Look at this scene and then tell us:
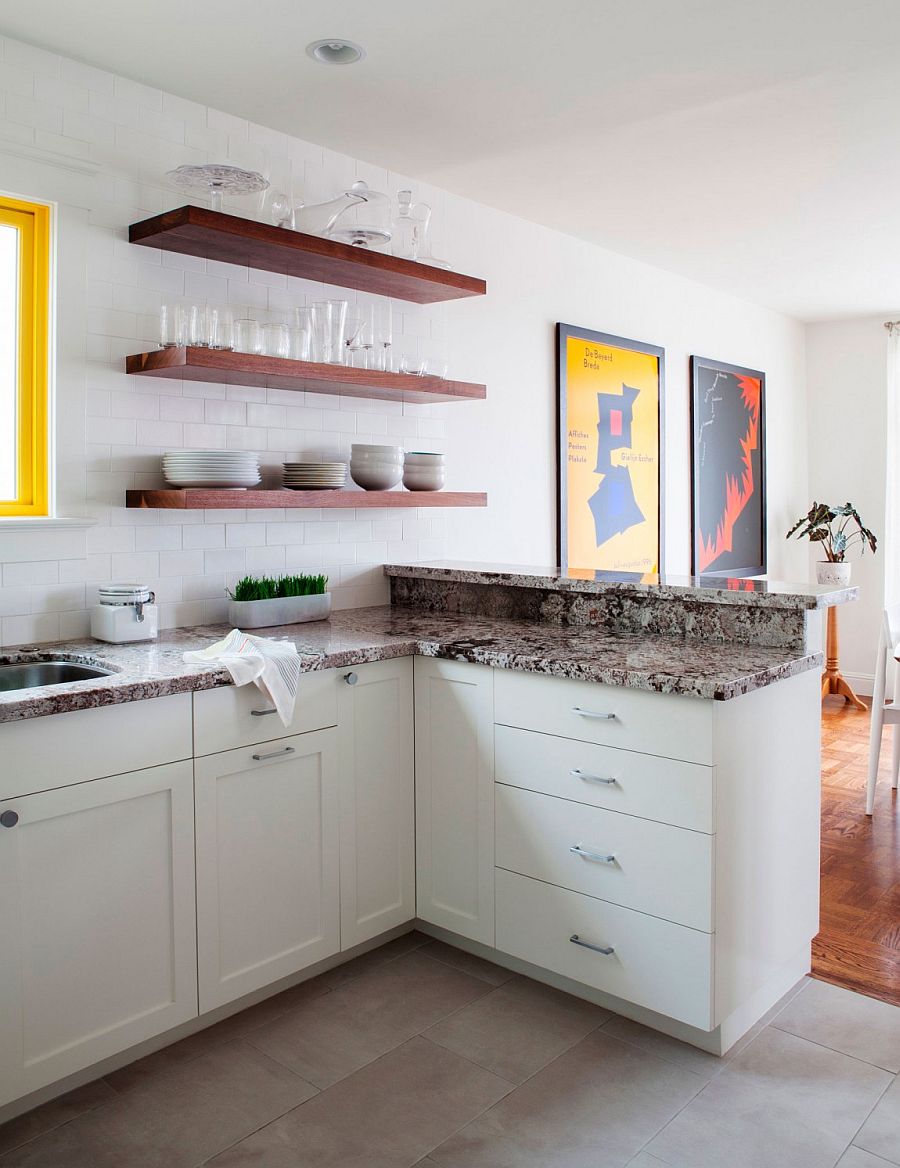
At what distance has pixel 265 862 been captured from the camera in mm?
2387

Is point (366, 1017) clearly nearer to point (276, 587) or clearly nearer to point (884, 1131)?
point (884, 1131)

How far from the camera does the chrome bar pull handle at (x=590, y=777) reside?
2.32m

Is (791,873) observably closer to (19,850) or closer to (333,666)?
(333,666)

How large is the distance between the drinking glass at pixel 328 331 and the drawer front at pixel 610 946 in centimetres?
168

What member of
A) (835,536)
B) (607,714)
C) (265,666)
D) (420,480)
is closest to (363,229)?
(420,480)

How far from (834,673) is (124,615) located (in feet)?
16.4

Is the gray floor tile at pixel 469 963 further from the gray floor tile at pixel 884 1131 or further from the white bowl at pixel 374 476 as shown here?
the white bowl at pixel 374 476

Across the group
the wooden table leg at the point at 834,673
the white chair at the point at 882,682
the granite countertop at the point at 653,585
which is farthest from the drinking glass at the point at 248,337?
the wooden table leg at the point at 834,673

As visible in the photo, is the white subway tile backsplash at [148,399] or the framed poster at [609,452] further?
the framed poster at [609,452]

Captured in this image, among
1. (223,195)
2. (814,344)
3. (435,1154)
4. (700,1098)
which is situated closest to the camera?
(435,1154)

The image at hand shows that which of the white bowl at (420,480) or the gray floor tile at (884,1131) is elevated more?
the white bowl at (420,480)

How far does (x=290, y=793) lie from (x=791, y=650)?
1353 millimetres

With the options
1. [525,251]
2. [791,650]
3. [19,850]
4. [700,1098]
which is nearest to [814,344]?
[525,251]

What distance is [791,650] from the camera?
2506 mm
